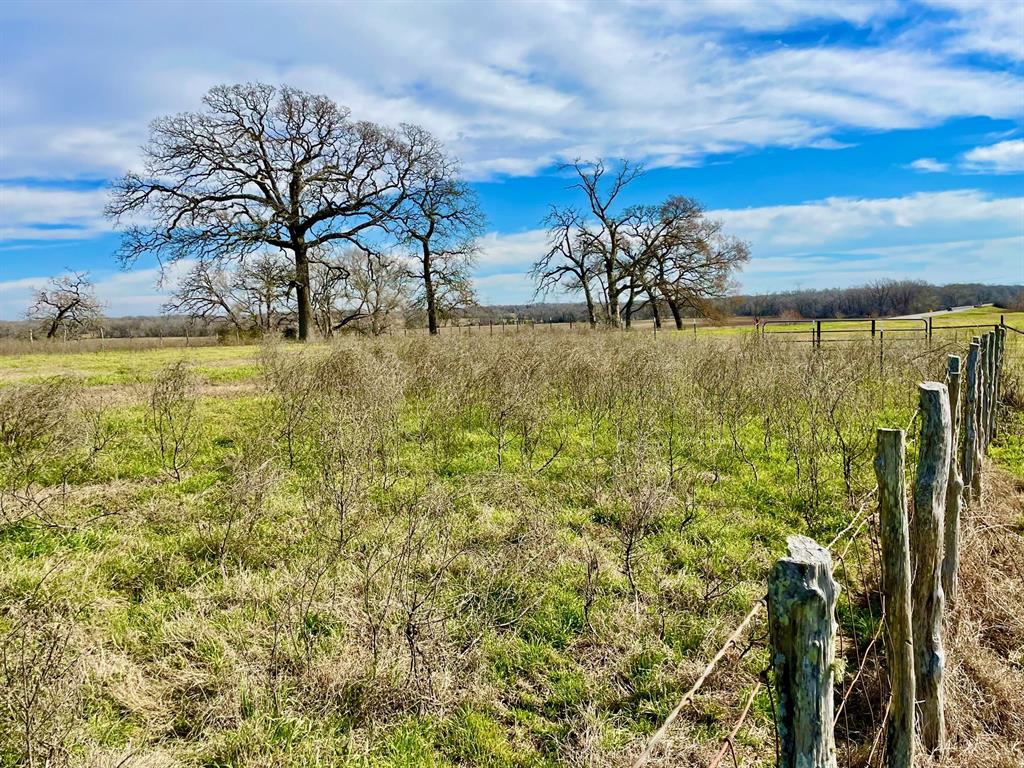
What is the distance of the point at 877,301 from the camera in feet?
234

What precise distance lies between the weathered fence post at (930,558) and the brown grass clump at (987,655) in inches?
8.9

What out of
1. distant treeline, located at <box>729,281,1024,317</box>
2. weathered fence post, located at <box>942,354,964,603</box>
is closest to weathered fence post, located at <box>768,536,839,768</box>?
weathered fence post, located at <box>942,354,964,603</box>

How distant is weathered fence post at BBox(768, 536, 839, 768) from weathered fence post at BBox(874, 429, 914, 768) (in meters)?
0.91

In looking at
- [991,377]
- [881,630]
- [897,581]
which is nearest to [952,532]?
[881,630]

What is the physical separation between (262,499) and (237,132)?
65.2 feet

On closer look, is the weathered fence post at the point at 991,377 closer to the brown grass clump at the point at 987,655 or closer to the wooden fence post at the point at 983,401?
the wooden fence post at the point at 983,401

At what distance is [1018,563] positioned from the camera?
4.05 m

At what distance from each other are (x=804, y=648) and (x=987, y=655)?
9.65ft

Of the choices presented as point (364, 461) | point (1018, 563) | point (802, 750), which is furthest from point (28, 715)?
point (1018, 563)

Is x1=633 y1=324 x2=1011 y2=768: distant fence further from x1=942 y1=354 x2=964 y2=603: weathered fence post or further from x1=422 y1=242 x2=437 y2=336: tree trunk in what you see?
x1=422 y1=242 x2=437 y2=336: tree trunk

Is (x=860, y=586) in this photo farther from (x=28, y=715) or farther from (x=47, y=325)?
(x=47, y=325)

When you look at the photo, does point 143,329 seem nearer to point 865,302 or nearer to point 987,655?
point 987,655

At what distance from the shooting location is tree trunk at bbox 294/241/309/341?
850 inches

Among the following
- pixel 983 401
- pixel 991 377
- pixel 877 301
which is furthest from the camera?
pixel 877 301
